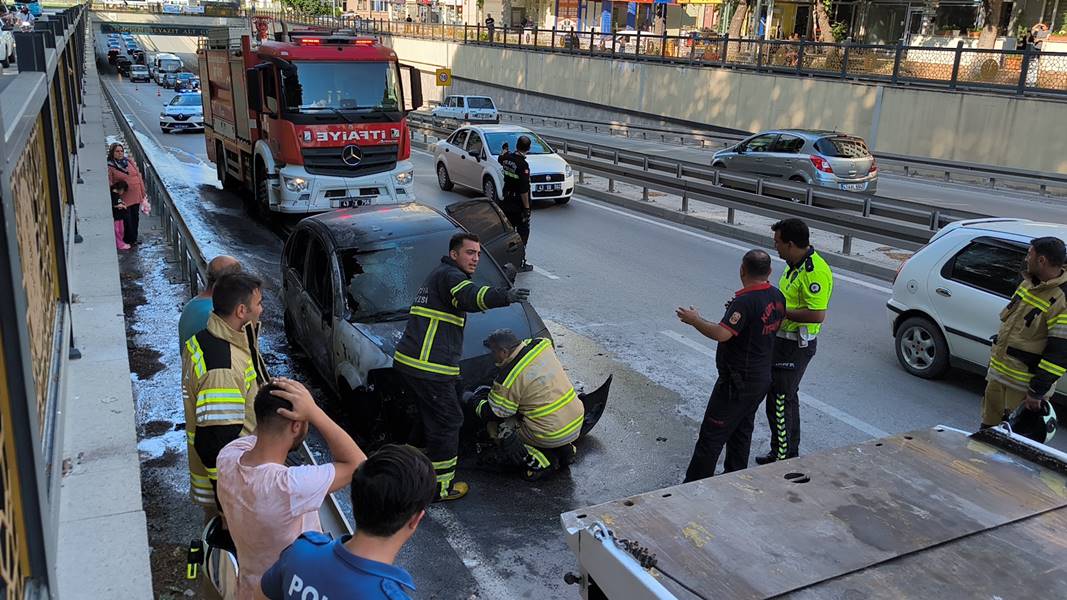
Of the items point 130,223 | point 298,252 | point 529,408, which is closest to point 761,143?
point 130,223

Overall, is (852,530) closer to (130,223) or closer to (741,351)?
(741,351)

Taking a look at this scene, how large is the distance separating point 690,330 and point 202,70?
15034mm

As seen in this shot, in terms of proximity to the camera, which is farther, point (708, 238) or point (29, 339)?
point (708, 238)

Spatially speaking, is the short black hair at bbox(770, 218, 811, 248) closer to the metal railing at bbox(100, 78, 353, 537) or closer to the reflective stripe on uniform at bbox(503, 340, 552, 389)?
the reflective stripe on uniform at bbox(503, 340, 552, 389)

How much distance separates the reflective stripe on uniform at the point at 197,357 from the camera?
3744mm

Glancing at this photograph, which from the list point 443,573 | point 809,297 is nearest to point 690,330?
point 809,297

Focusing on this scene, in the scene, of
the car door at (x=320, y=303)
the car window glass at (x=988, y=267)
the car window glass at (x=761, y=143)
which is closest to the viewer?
the car door at (x=320, y=303)

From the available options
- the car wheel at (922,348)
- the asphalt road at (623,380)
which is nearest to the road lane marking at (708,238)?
the asphalt road at (623,380)

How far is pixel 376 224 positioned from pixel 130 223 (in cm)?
609

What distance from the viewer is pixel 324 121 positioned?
13.9 meters

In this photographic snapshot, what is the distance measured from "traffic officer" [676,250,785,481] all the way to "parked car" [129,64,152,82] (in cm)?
5930

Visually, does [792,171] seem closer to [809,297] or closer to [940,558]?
[809,297]

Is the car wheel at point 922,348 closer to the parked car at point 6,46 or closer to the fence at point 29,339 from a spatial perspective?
the fence at point 29,339

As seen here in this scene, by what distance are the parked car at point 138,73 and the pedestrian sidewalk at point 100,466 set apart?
182 feet
